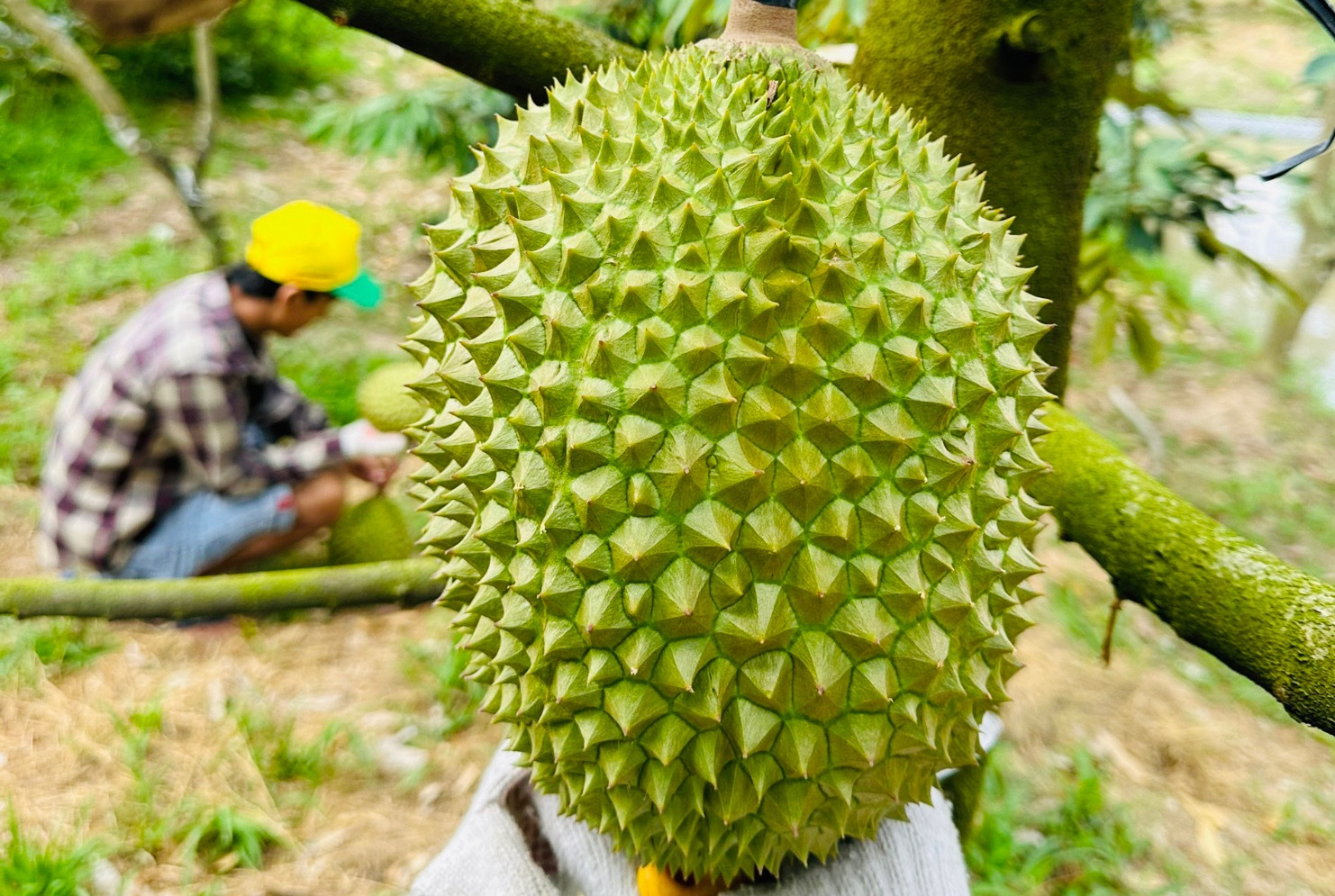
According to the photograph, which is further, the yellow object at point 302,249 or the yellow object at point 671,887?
the yellow object at point 302,249

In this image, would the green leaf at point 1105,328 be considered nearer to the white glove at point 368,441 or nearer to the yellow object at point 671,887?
the yellow object at point 671,887

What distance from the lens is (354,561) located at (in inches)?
123

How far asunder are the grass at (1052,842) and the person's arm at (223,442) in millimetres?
2266

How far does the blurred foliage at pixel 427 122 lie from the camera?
11.4ft

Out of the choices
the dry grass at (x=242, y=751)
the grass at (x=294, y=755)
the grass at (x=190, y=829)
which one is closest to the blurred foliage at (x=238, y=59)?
the dry grass at (x=242, y=751)

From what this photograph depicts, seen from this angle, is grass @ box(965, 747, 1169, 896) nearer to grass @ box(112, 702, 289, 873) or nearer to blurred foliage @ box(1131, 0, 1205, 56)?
grass @ box(112, 702, 289, 873)

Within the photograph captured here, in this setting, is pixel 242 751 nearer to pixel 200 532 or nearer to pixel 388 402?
pixel 200 532

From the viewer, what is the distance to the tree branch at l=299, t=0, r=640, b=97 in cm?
117

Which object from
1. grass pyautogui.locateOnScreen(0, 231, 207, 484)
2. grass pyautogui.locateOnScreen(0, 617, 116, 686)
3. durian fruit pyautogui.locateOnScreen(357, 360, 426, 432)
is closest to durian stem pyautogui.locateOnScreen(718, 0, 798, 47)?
durian fruit pyautogui.locateOnScreen(357, 360, 426, 432)

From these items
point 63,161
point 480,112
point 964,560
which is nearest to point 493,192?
point 964,560

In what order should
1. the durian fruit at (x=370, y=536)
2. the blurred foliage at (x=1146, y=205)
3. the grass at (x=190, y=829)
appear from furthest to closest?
the durian fruit at (x=370, y=536) < the blurred foliage at (x=1146, y=205) < the grass at (x=190, y=829)

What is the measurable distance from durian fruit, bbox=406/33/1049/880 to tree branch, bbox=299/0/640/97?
264 millimetres

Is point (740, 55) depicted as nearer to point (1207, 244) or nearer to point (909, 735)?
point (909, 735)

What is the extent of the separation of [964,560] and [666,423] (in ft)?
1.12
